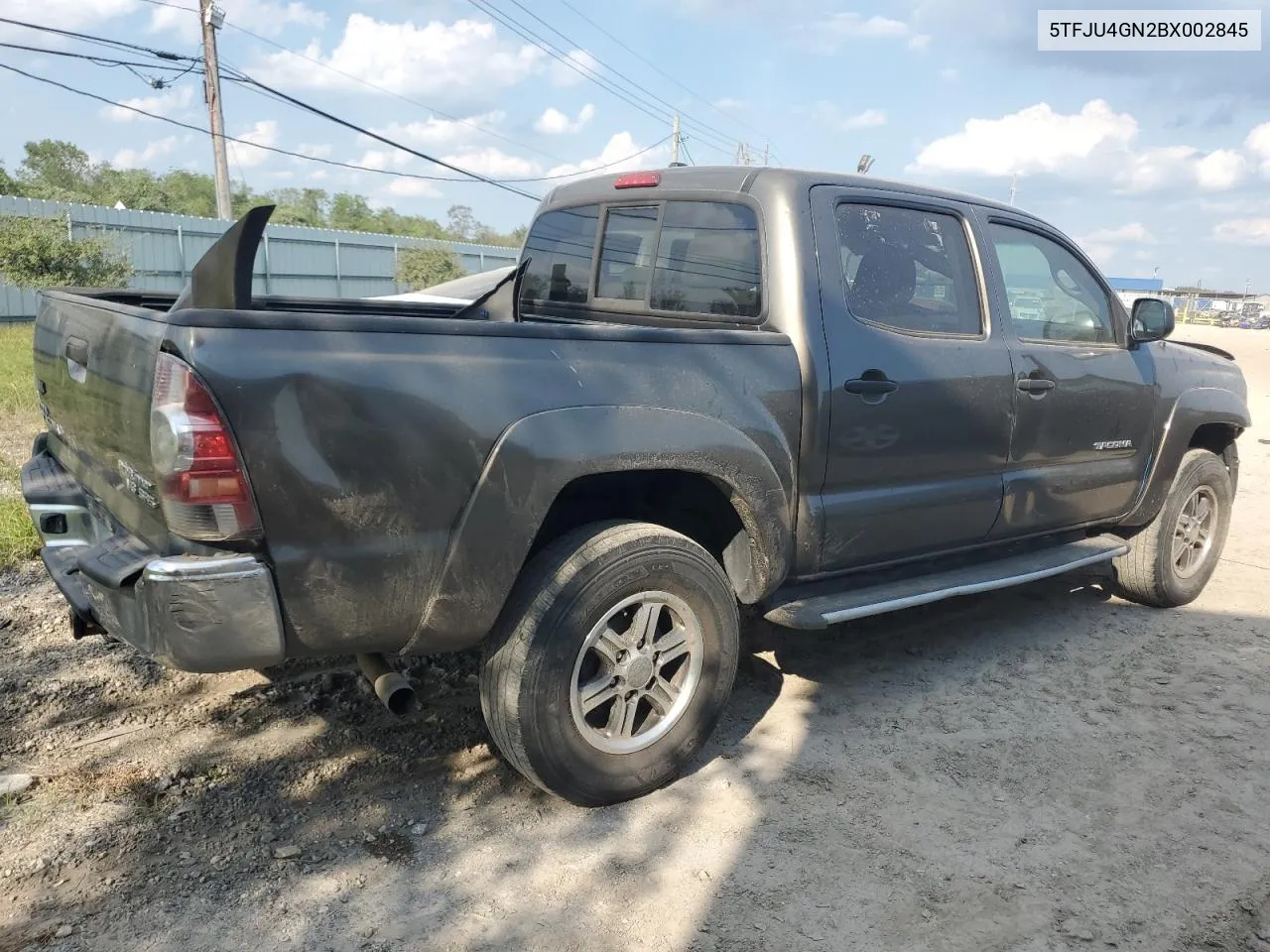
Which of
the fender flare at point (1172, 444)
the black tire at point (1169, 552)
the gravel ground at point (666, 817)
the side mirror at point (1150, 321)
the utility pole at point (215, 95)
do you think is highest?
the utility pole at point (215, 95)

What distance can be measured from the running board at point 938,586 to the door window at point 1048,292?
968 mm

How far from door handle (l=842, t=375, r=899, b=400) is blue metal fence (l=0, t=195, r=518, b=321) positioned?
56.9 ft

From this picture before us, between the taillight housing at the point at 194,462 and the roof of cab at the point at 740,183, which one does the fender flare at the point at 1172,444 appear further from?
the taillight housing at the point at 194,462

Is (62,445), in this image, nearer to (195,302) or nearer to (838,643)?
(195,302)

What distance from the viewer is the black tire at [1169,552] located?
16.4ft

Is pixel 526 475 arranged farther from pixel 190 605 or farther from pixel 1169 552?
pixel 1169 552

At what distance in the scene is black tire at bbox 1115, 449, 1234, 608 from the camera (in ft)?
16.4

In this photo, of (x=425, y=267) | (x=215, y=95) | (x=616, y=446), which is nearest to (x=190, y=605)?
(x=616, y=446)

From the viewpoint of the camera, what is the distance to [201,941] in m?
2.33

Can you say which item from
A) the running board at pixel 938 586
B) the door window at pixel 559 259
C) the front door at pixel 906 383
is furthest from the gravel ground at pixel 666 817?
the door window at pixel 559 259

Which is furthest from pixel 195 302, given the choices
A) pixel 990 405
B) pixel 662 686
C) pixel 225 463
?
pixel 990 405

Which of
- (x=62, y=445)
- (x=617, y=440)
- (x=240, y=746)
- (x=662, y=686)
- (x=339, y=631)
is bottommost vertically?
(x=240, y=746)

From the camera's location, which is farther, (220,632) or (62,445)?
(62,445)

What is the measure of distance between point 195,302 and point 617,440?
1.17 m
